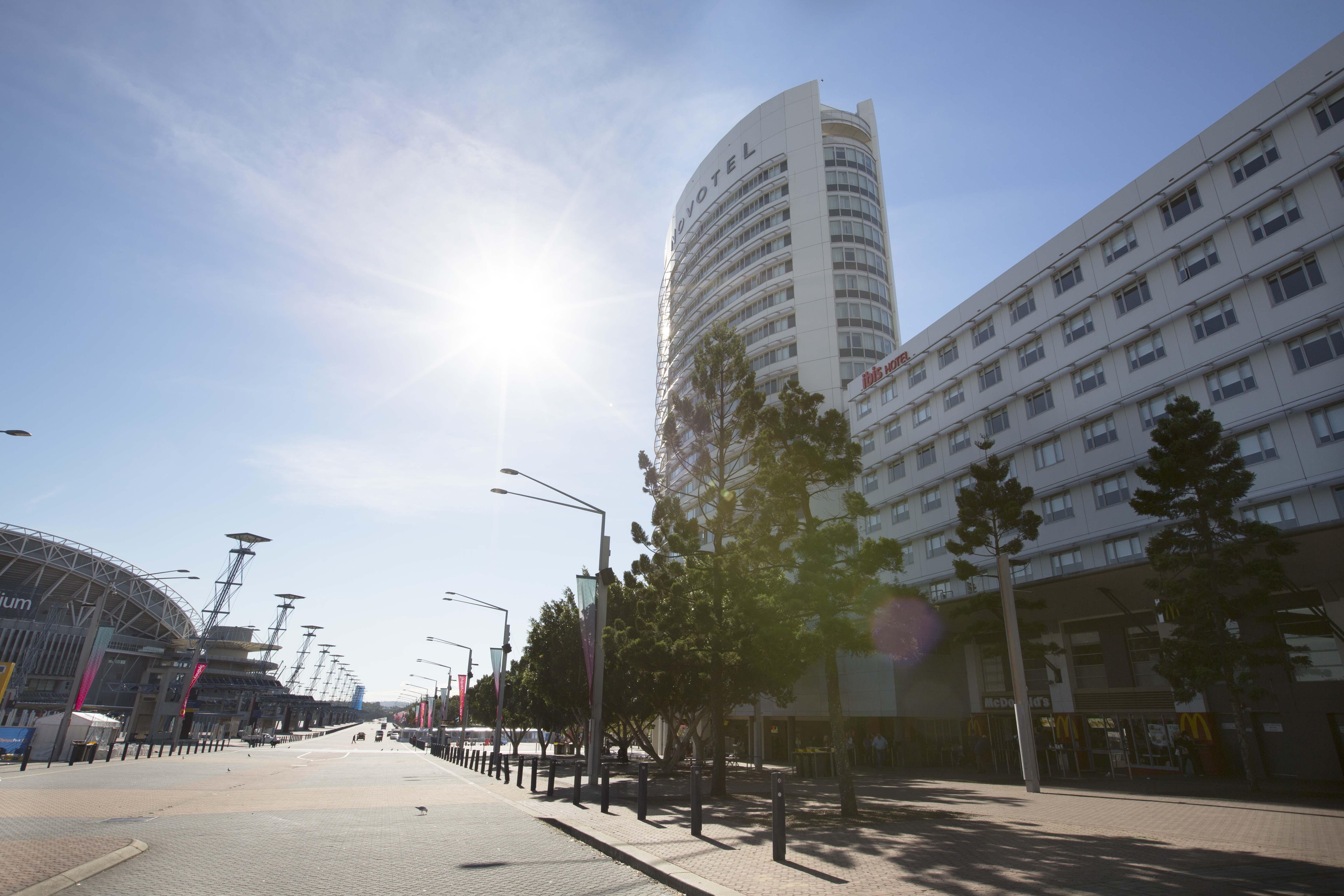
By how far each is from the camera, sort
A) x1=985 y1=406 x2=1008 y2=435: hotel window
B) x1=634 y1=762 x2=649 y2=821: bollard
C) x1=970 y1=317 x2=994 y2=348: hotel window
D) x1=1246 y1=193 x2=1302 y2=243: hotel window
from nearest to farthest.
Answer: x1=634 y1=762 x2=649 y2=821: bollard, x1=1246 y1=193 x2=1302 y2=243: hotel window, x1=985 y1=406 x2=1008 y2=435: hotel window, x1=970 y1=317 x2=994 y2=348: hotel window

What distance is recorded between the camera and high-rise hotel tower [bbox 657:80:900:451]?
56.7 m

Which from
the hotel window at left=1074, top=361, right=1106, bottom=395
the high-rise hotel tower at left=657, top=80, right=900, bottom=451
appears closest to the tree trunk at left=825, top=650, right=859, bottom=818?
the hotel window at left=1074, top=361, right=1106, bottom=395

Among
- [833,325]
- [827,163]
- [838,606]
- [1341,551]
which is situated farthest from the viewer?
[827,163]

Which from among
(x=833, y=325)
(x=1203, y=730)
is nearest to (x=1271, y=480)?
(x=1203, y=730)

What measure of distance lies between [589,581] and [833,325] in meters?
40.6

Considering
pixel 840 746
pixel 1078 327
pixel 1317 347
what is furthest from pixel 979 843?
pixel 1078 327

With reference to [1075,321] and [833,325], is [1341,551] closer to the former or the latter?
[1075,321]

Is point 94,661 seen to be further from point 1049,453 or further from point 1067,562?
point 1049,453

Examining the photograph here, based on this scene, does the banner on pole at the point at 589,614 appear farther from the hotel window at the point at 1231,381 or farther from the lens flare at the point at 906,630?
the hotel window at the point at 1231,381

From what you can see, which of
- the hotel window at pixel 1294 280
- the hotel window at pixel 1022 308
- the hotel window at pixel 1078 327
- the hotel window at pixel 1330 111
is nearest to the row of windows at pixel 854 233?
the hotel window at pixel 1022 308

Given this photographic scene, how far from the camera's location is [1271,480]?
80.8ft

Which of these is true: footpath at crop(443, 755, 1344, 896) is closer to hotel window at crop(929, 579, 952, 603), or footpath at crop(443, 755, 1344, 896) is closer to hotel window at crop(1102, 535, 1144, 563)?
hotel window at crop(1102, 535, 1144, 563)

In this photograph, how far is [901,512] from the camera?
43969 mm

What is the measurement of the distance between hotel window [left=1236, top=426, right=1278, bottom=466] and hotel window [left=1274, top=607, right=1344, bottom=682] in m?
5.61
